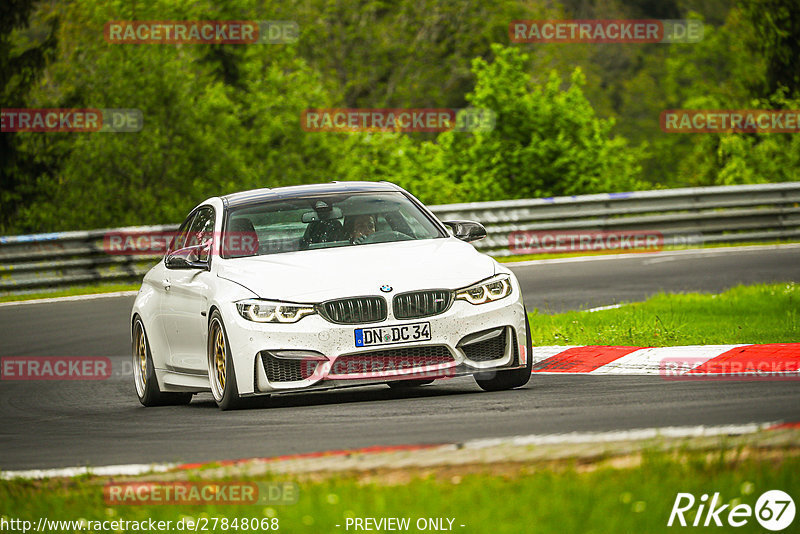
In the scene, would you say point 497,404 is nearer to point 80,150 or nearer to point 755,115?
point 80,150

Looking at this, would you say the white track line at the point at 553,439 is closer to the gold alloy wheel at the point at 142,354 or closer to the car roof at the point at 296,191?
the car roof at the point at 296,191

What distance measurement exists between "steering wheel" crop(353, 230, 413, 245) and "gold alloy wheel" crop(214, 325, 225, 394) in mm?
1234

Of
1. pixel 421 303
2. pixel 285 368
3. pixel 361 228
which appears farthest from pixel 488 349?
pixel 361 228

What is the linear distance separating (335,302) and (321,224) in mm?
1343

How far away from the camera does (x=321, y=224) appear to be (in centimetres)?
1039

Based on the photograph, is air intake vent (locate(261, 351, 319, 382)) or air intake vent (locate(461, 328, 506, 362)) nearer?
air intake vent (locate(261, 351, 319, 382))

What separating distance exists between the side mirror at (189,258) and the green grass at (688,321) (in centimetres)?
337

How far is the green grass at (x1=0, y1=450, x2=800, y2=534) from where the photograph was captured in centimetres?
498

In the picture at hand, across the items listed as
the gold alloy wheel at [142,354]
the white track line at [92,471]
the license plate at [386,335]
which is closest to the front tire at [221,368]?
the license plate at [386,335]

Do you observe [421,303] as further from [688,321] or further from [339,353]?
[688,321]

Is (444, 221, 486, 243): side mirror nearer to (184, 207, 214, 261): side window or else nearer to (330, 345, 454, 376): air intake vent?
(330, 345, 454, 376): air intake vent

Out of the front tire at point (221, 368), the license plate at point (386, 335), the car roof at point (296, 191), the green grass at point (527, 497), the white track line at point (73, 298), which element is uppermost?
the car roof at point (296, 191)

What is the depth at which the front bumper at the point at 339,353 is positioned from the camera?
909cm

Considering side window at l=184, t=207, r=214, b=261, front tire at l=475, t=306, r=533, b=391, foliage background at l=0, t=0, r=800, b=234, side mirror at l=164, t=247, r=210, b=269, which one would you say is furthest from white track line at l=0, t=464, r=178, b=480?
foliage background at l=0, t=0, r=800, b=234
